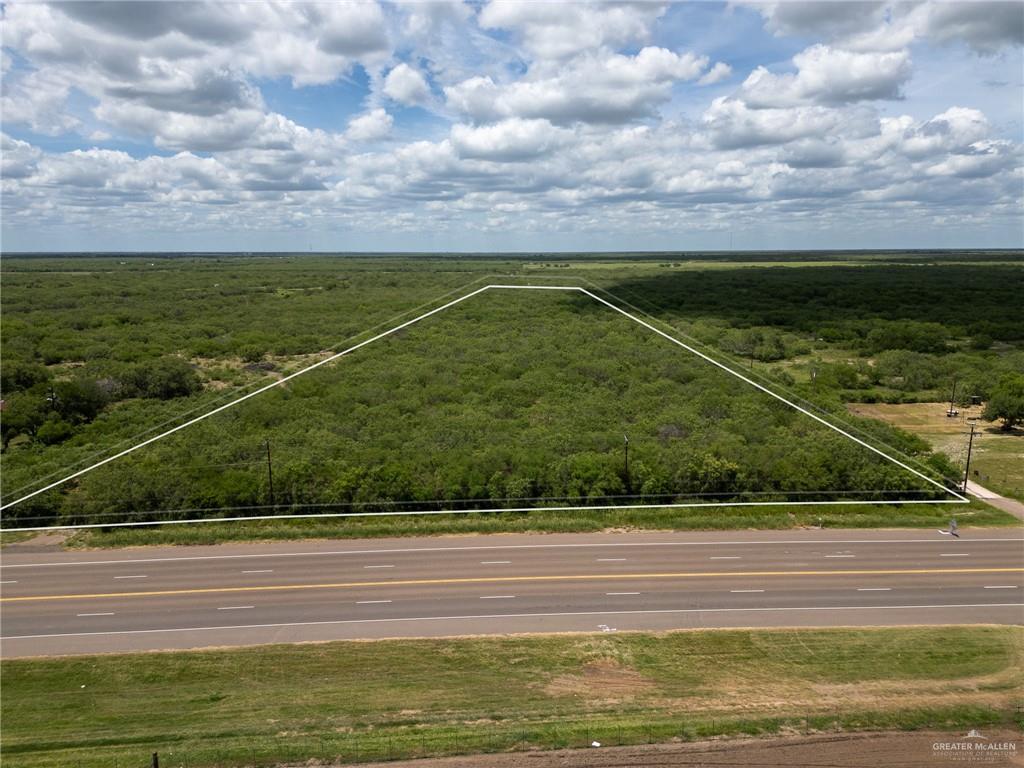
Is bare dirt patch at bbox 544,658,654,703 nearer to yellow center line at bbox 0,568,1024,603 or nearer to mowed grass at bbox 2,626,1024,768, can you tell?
mowed grass at bbox 2,626,1024,768

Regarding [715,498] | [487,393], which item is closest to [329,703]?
[715,498]

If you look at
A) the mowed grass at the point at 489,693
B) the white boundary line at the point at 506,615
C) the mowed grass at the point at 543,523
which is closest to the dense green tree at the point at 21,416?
the mowed grass at the point at 543,523

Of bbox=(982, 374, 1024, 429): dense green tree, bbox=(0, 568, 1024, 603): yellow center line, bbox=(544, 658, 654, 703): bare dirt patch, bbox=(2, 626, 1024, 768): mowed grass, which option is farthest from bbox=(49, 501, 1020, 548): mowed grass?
bbox=(982, 374, 1024, 429): dense green tree

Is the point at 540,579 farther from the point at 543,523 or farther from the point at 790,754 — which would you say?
the point at 790,754

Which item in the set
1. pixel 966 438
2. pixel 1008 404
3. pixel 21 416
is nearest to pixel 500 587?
pixel 21 416

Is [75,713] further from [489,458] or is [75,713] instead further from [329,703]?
[489,458]

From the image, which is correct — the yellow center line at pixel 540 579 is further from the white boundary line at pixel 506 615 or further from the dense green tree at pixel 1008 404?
the dense green tree at pixel 1008 404
